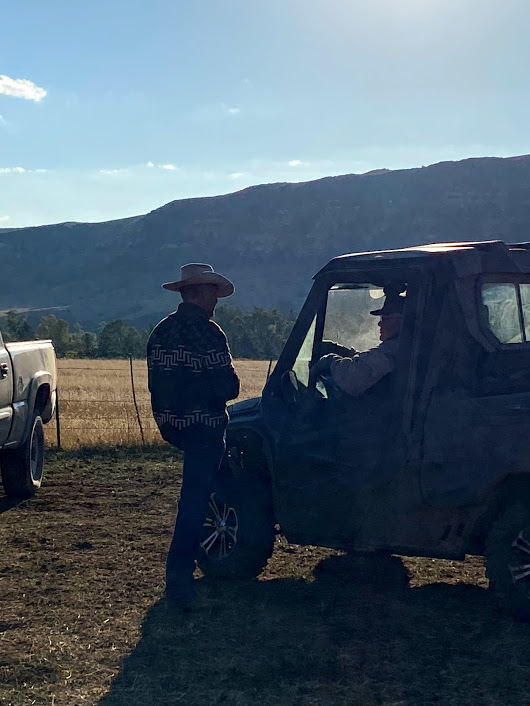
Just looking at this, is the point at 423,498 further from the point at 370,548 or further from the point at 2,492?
the point at 2,492

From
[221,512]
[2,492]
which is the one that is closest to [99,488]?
[2,492]

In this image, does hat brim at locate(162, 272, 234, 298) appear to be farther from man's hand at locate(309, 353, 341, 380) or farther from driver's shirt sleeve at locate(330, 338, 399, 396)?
driver's shirt sleeve at locate(330, 338, 399, 396)

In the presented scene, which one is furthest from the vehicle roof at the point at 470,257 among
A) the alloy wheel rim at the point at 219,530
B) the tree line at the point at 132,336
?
the tree line at the point at 132,336

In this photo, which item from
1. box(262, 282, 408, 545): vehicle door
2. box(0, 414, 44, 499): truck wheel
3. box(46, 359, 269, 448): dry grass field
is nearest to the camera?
box(262, 282, 408, 545): vehicle door

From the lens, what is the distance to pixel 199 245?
646ft

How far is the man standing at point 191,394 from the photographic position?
4.97 meters

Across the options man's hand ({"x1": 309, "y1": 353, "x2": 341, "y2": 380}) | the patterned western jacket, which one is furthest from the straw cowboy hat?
man's hand ({"x1": 309, "y1": 353, "x2": 341, "y2": 380})

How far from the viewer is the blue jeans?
16.6 ft

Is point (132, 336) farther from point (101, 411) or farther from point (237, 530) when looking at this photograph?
point (237, 530)

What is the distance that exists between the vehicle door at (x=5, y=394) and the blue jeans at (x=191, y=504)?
3062 mm

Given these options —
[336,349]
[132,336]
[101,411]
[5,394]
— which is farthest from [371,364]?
[132,336]

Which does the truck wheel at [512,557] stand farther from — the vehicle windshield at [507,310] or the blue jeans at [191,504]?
the blue jeans at [191,504]

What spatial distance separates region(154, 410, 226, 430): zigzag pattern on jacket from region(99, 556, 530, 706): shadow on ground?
115 cm

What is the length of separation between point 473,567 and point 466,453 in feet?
6.30
